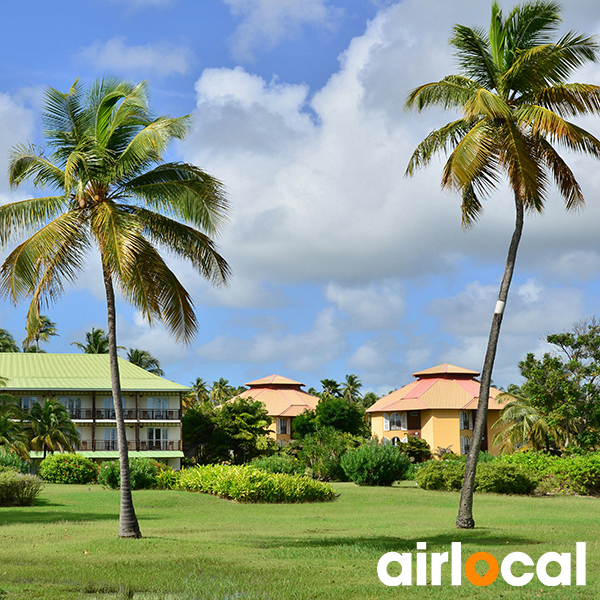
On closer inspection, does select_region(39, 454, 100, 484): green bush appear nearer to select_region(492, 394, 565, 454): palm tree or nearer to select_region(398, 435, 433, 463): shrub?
select_region(492, 394, 565, 454): palm tree

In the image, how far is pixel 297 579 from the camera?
34.8 ft

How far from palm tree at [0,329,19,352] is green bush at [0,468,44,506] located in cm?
4412

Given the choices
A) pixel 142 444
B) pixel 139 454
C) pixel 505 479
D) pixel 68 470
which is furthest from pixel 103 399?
pixel 505 479

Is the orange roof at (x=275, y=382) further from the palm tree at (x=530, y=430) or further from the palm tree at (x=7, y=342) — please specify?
the palm tree at (x=530, y=430)

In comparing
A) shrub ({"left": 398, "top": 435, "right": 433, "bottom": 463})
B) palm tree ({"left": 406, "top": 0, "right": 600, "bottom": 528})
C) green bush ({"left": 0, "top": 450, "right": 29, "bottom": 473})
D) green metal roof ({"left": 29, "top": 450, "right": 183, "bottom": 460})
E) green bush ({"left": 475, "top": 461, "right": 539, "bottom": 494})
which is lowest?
shrub ({"left": 398, "top": 435, "right": 433, "bottom": 463})

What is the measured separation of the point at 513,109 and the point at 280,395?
62529mm


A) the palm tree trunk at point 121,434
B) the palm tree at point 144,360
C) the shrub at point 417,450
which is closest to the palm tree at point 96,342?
the palm tree at point 144,360

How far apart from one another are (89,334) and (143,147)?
57779mm

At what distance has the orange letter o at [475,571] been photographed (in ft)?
35.6

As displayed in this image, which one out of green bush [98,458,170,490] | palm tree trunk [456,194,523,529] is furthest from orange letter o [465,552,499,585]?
green bush [98,458,170,490]

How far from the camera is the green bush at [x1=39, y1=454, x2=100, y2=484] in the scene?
35.7 meters

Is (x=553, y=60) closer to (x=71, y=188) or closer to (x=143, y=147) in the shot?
(x=143, y=147)

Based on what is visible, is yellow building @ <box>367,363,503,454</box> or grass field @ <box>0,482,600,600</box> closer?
grass field @ <box>0,482,600,600</box>

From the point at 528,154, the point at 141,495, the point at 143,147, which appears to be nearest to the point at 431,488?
the point at 141,495
